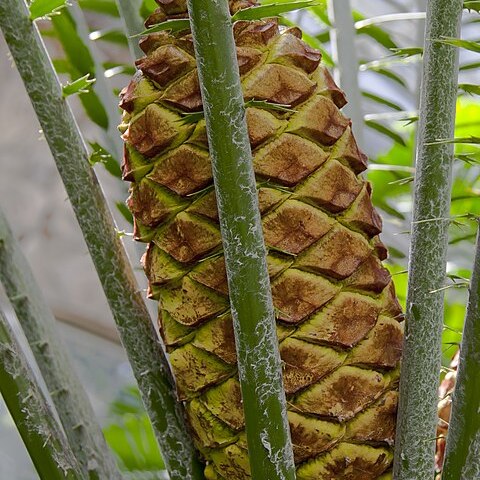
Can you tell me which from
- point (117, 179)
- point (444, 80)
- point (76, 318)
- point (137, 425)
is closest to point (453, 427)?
point (444, 80)

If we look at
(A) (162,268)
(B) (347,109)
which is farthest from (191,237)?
(B) (347,109)

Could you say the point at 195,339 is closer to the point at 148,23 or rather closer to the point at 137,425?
the point at 148,23

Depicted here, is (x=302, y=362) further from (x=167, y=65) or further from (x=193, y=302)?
(x=167, y=65)

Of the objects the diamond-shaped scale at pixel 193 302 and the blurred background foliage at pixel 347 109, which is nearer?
the diamond-shaped scale at pixel 193 302

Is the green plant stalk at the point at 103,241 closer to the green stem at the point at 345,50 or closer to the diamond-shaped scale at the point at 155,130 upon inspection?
the diamond-shaped scale at the point at 155,130

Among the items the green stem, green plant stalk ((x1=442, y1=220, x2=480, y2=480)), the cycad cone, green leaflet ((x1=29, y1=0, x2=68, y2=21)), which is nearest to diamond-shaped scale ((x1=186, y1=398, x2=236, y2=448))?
the cycad cone

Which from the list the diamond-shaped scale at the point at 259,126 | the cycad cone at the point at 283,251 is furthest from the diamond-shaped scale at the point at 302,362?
the diamond-shaped scale at the point at 259,126
